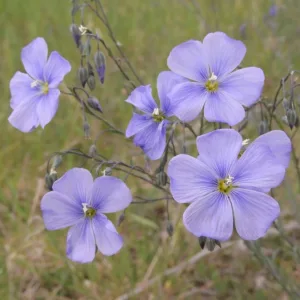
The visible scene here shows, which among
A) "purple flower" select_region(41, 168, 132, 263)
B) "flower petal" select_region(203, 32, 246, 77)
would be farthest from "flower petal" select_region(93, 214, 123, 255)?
Result: "flower petal" select_region(203, 32, 246, 77)

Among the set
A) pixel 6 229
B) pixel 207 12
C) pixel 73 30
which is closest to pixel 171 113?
pixel 73 30

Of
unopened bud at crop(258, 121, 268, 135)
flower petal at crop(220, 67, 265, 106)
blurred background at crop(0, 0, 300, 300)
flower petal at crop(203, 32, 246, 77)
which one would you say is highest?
flower petal at crop(203, 32, 246, 77)

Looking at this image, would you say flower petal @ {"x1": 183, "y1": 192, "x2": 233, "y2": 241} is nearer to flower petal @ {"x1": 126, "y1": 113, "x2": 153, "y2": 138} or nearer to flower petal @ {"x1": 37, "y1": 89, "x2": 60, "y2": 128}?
flower petal @ {"x1": 126, "y1": 113, "x2": 153, "y2": 138}

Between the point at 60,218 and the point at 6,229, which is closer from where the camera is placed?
the point at 60,218

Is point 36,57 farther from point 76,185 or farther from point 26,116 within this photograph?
point 76,185

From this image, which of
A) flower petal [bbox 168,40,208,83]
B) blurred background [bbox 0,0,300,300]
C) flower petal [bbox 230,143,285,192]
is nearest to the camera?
flower petal [bbox 230,143,285,192]

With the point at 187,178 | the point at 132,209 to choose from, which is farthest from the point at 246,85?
the point at 132,209

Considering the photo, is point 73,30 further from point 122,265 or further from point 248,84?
point 122,265
